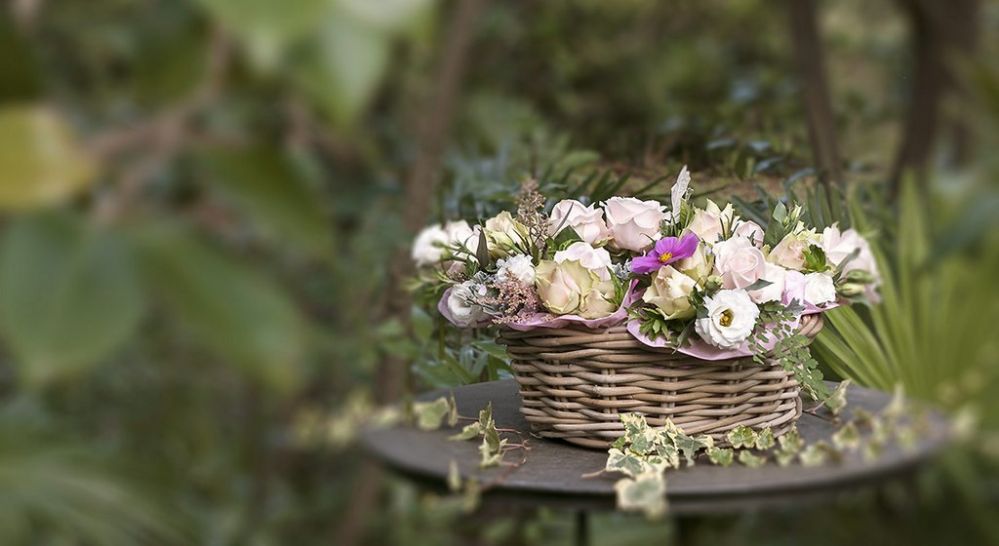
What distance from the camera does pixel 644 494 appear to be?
1.41 ft

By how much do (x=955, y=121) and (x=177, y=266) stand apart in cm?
200

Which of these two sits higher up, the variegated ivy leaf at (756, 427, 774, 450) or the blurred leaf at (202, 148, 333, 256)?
the blurred leaf at (202, 148, 333, 256)

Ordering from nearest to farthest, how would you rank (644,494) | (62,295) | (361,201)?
(644,494)
(62,295)
(361,201)

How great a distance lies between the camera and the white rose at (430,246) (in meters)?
0.57

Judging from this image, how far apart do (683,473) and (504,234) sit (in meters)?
0.14

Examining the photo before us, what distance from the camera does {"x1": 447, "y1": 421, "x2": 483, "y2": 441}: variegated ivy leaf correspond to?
20.6 inches

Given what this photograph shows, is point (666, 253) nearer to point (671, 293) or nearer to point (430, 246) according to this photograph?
point (671, 293)

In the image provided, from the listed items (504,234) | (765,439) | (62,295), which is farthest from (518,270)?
(62,295)

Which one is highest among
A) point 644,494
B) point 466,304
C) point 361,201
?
point 361,201

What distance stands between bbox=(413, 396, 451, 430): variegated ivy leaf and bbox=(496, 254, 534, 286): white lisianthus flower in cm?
11

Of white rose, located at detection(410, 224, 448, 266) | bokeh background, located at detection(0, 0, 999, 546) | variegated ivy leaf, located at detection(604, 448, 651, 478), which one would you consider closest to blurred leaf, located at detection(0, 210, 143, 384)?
bokeh background, located at detection(0, 0, 999, 546)

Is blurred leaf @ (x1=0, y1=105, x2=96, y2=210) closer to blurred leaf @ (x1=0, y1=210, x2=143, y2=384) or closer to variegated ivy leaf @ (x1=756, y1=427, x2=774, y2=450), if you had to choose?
blurred leaf @ (x1=0, y1=210, x2=143, y2=384)

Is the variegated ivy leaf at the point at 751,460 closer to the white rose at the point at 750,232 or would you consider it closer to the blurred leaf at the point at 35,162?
the white rose at the point at 750,232

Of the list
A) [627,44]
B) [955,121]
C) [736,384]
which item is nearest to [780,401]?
[736,384]
